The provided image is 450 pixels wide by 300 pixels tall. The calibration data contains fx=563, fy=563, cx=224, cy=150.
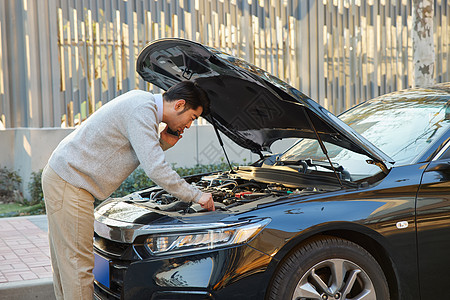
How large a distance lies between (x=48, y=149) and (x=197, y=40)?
3195mm

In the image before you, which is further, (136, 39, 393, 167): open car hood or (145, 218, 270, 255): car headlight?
(136, 39, 393, 167): open car hood

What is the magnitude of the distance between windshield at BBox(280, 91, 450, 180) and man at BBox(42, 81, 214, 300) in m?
1.14

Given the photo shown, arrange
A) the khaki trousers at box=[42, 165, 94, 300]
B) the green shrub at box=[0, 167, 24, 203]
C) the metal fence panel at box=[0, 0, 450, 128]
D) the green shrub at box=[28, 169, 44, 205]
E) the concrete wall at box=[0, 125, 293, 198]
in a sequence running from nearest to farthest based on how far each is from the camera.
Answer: the khaki trousers at box=[42, 165, 94, 300] → the green shrub at box=[28, 169, 44, 205] → the concrete wall at box=[0, 125, 293, 198] → the green shrub at box=[0, 167, 24, 203] → the metal fence panel at box=[0, 0, 450, 128]

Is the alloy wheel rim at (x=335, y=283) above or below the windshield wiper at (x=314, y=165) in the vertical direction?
below

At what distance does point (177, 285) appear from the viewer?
292 cm

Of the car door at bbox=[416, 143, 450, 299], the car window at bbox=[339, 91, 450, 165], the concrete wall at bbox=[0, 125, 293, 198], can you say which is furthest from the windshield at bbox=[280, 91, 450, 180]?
the concrete wall at bbox=[0, 125, 293, 198]

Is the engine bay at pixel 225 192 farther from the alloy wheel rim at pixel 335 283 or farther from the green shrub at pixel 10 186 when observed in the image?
the green shrub at pixel 10 186

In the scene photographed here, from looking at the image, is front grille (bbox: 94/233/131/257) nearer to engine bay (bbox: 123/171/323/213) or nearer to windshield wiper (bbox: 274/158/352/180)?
engine bay (bbox: 123/171/323/213)

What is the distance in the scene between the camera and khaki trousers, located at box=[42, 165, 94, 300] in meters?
3.24

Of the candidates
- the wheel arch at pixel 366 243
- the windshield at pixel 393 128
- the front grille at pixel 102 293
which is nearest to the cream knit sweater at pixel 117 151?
the front grille at pixel 102 293

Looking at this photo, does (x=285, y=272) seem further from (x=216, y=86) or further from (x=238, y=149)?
(x=238, y=149)

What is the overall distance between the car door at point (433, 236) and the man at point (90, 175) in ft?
4.15

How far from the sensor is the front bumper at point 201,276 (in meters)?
2.89

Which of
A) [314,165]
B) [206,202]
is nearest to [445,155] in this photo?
[314,165]
